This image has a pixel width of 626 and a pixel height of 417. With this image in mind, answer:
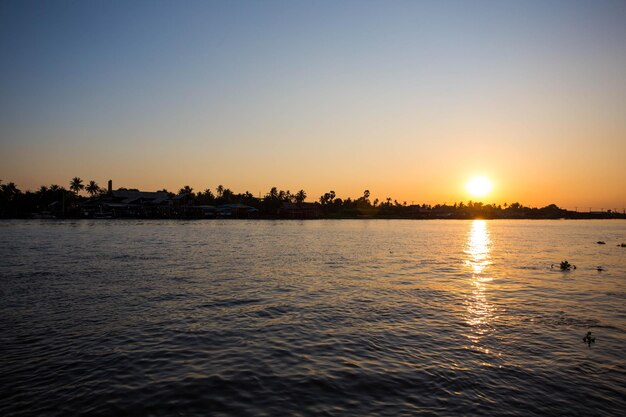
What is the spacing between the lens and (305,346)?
509 inches

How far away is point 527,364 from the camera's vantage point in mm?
11531

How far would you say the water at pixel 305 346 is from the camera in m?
9.11

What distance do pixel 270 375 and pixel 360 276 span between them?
18010 millimetres

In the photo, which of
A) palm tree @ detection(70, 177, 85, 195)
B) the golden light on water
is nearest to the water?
the golden light on water

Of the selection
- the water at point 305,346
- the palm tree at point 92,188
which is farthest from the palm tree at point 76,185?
the water at point 305,346

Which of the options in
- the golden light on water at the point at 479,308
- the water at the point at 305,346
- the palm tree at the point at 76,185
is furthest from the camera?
the palm tree at the point at 76,185

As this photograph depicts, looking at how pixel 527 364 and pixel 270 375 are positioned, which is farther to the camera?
pixel 527 364

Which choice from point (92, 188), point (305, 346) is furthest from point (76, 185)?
point (305, 346)

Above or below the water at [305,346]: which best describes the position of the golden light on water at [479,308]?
below

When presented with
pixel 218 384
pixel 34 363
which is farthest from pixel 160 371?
pixel 34 363

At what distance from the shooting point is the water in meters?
9.11

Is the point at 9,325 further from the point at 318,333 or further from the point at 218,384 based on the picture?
the point at 318,333

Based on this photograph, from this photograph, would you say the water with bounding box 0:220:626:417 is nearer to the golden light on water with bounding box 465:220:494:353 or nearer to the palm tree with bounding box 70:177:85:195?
the golden light on water with bounding box 465:220:494:353

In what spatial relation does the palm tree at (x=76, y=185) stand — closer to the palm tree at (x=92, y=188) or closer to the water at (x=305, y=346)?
the palm tree at (x=92, y=188)
